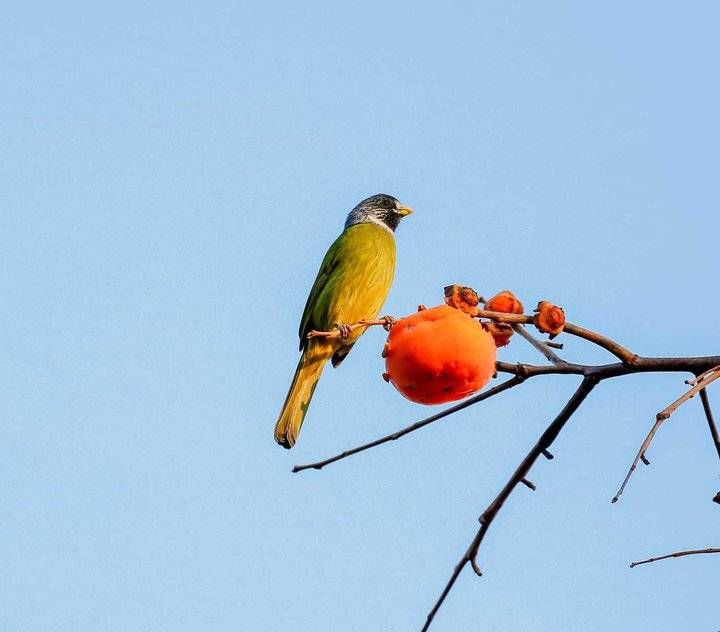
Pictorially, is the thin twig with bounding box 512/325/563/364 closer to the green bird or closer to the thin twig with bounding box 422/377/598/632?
the thin twig with bounding box 422/377/598/632

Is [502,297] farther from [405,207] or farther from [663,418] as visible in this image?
[405,207]

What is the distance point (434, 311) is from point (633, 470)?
0.55 metres

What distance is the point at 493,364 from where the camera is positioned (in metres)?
2.26

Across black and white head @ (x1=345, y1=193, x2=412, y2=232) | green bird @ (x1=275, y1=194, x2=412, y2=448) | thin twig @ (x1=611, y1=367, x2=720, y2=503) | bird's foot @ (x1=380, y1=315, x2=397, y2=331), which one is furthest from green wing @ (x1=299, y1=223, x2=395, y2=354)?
thin twig @ (x1=611, y1=367, x2=720, y2=503)

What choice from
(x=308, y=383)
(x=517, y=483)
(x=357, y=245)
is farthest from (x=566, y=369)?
(x=357, y=245)

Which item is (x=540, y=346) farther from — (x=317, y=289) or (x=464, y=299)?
(x=317, y=289)

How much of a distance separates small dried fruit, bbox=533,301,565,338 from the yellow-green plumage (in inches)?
153

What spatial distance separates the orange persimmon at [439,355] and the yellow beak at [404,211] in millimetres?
6171

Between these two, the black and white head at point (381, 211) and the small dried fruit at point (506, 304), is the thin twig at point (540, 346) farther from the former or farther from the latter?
the black and white head at point (381, 211)

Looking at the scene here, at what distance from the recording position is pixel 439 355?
2270 millimetres

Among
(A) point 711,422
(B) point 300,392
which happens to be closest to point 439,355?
(A) point 711,422

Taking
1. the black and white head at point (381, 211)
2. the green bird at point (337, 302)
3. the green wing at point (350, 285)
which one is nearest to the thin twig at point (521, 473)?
the green bird at point (337, 302)

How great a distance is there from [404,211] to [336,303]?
7.70 feet

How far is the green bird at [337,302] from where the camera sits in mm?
6117
